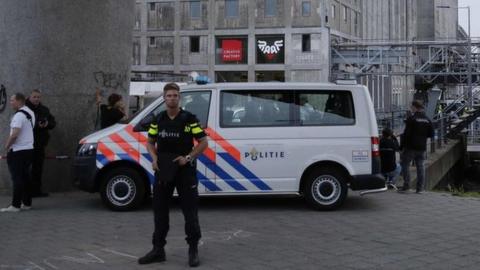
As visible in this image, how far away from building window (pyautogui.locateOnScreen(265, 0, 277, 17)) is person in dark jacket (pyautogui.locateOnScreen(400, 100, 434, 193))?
45203 millimetres

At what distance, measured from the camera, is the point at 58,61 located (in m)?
11.3

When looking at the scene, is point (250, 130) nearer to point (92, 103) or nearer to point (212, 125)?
point (212, 125)

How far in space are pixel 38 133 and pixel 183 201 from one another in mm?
5042

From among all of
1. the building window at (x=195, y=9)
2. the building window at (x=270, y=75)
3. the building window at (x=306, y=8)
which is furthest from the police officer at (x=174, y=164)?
the building window at (x=195, y=9)

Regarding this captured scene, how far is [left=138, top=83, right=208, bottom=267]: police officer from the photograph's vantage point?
6.35 m

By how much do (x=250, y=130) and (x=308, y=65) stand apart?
148 feet

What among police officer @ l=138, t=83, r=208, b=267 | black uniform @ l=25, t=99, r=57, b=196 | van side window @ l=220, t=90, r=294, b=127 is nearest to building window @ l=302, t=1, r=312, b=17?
black uniform @ l=25, t=99, r=57, b=196

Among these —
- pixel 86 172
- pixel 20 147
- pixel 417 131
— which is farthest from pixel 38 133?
pixel 417 131

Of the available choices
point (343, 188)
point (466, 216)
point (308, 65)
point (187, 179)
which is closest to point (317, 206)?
point (343, 188)

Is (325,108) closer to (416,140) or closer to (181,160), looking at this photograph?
(416,140)

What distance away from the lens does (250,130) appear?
9.45 m

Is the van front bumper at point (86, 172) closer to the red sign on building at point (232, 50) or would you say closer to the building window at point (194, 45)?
the red sign on building at point (232, 50)

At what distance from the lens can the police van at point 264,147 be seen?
31.0ft

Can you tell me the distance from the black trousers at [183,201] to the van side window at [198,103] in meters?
3.06
